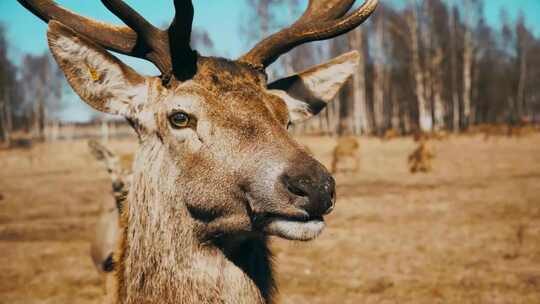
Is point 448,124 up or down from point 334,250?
up

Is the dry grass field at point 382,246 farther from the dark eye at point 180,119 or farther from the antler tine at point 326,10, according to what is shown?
the dark eye at point 180,119

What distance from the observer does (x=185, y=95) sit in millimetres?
2674

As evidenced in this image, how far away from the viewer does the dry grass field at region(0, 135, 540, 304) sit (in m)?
6.82

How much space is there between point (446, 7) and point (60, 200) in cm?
3822

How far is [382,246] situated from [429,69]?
3231cm

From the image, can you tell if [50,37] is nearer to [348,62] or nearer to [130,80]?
[130,80]

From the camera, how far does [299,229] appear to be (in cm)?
228

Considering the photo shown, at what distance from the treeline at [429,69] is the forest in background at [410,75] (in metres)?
0.10

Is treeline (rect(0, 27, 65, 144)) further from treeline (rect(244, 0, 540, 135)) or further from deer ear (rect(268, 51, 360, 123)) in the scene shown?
deer ear (rect(268, 51, 360, 123))

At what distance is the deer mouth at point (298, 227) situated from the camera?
7.44 ft

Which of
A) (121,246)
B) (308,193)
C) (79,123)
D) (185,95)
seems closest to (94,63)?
(185,95)

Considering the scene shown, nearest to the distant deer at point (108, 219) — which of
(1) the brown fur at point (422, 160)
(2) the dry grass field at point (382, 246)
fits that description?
(2) the dry grass field at point (382, 246)

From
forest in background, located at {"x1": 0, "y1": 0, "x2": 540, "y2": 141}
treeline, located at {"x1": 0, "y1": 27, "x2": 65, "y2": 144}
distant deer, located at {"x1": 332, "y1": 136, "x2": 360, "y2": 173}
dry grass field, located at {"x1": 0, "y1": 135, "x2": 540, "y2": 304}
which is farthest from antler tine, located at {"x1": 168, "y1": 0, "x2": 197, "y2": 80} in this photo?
treeline, located at {"x1": 0, "y1": 27, "x2": 65, "y2": 144}

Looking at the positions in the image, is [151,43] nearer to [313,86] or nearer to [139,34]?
[139,34]
